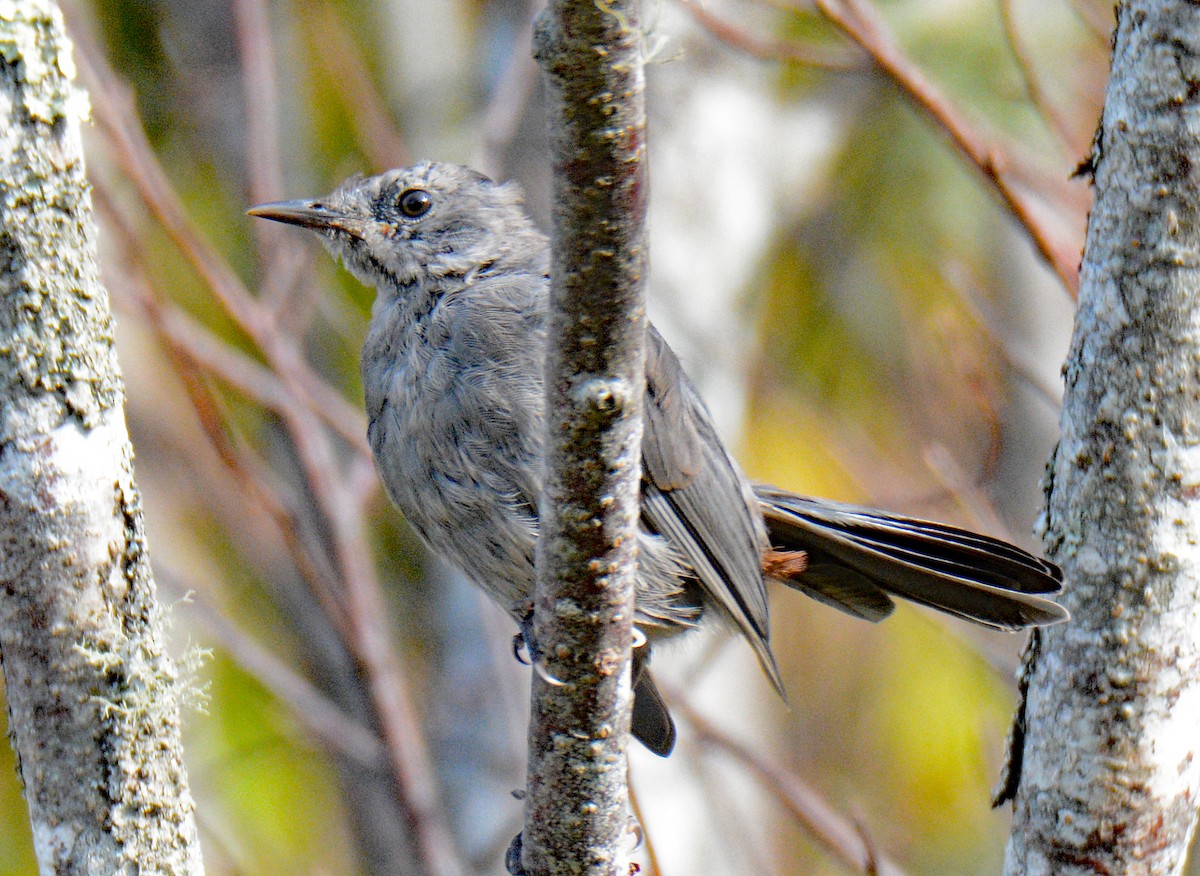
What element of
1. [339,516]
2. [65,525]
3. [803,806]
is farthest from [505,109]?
[65,525]

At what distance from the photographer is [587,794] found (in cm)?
212

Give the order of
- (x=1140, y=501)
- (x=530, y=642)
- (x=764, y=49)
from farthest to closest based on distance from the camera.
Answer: (x=764, y=49), (x=530, y=642), (x=1140, y=501)

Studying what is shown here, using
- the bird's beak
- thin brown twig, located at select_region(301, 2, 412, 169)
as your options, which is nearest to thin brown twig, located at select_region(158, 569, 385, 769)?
the bird's beak

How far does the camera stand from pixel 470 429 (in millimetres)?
2840

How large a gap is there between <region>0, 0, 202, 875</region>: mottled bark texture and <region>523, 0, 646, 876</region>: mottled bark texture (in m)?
0.60

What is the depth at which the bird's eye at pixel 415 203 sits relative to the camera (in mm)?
3592

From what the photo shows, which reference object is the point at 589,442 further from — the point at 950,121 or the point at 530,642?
the point at 950,121

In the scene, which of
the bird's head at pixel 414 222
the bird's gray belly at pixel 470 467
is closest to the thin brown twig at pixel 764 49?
the bird's head at pixel 414 222

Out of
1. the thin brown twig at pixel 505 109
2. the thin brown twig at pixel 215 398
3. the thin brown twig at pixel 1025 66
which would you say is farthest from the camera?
the thin brown twig at pixel 505 109

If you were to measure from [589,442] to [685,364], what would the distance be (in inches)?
129

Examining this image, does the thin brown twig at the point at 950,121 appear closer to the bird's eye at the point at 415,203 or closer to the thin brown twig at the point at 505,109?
the bird's eye at the point at 415,203

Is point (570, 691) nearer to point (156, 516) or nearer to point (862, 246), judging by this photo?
point (156, 516)

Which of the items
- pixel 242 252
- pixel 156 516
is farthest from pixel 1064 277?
pixel 156 516

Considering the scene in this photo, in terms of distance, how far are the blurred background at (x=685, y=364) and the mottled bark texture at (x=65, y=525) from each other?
198 centimetres
